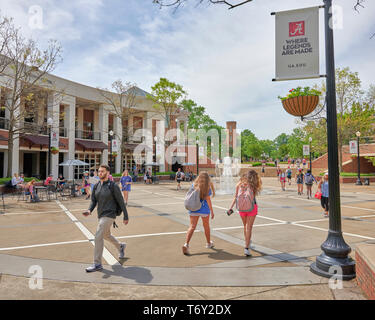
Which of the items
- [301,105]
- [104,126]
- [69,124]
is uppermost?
[104,126]

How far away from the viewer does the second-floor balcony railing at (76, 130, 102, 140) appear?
3316 centimetres

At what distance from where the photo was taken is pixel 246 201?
18.0 feet

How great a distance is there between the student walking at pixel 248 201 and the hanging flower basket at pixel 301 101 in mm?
1692

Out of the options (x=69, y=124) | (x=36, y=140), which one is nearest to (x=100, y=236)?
(x=36, y=140)

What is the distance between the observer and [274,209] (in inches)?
466

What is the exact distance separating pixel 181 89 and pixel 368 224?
2946 cm

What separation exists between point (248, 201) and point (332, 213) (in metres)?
1.46

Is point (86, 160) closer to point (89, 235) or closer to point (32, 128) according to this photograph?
point (32, 128)

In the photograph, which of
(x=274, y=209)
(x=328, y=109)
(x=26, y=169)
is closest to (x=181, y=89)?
(x=26, y=169)

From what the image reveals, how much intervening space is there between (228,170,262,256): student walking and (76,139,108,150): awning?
2857 cm

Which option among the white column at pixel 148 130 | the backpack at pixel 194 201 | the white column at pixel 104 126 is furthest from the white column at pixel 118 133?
the backpack at pixel 194 201

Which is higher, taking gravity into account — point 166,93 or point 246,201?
point 166,93
